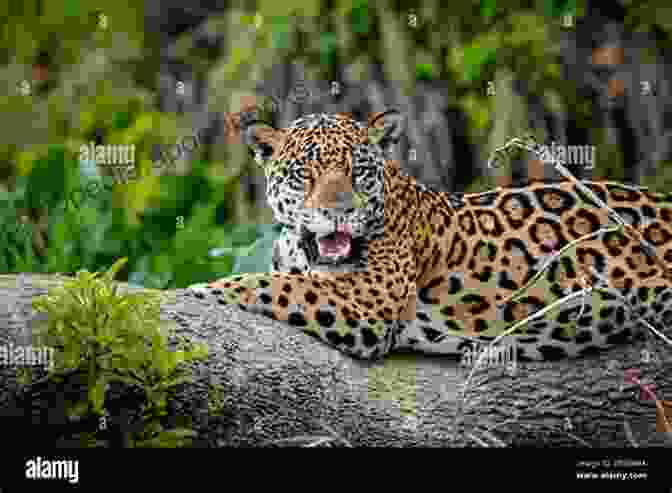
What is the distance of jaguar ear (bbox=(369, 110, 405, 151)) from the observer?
18.0 feet

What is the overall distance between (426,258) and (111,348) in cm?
157

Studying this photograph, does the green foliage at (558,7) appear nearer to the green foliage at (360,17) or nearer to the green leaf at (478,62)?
the green leaf at (478,62)

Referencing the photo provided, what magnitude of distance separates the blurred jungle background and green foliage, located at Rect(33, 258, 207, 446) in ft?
9.02

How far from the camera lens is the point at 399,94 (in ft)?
29.4

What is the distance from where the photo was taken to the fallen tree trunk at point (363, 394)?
15.5ft

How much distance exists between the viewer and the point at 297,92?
8469 mm

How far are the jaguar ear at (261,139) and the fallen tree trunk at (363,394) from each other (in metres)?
0.79

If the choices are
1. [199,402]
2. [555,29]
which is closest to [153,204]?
[555,29]

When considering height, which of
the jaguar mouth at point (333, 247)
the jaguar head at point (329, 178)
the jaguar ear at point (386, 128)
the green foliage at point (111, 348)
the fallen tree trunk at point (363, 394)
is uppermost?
the jaguar ear at point (386, 128)

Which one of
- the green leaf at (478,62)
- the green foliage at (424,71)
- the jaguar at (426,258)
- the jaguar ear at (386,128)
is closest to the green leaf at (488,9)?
the green leaf at (478,62)

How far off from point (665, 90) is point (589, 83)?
0.49 metres

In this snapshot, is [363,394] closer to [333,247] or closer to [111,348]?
[333,247]

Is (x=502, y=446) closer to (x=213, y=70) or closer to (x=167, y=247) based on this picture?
(x=167, y=247)

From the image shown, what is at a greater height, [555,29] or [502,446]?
[555,29]
